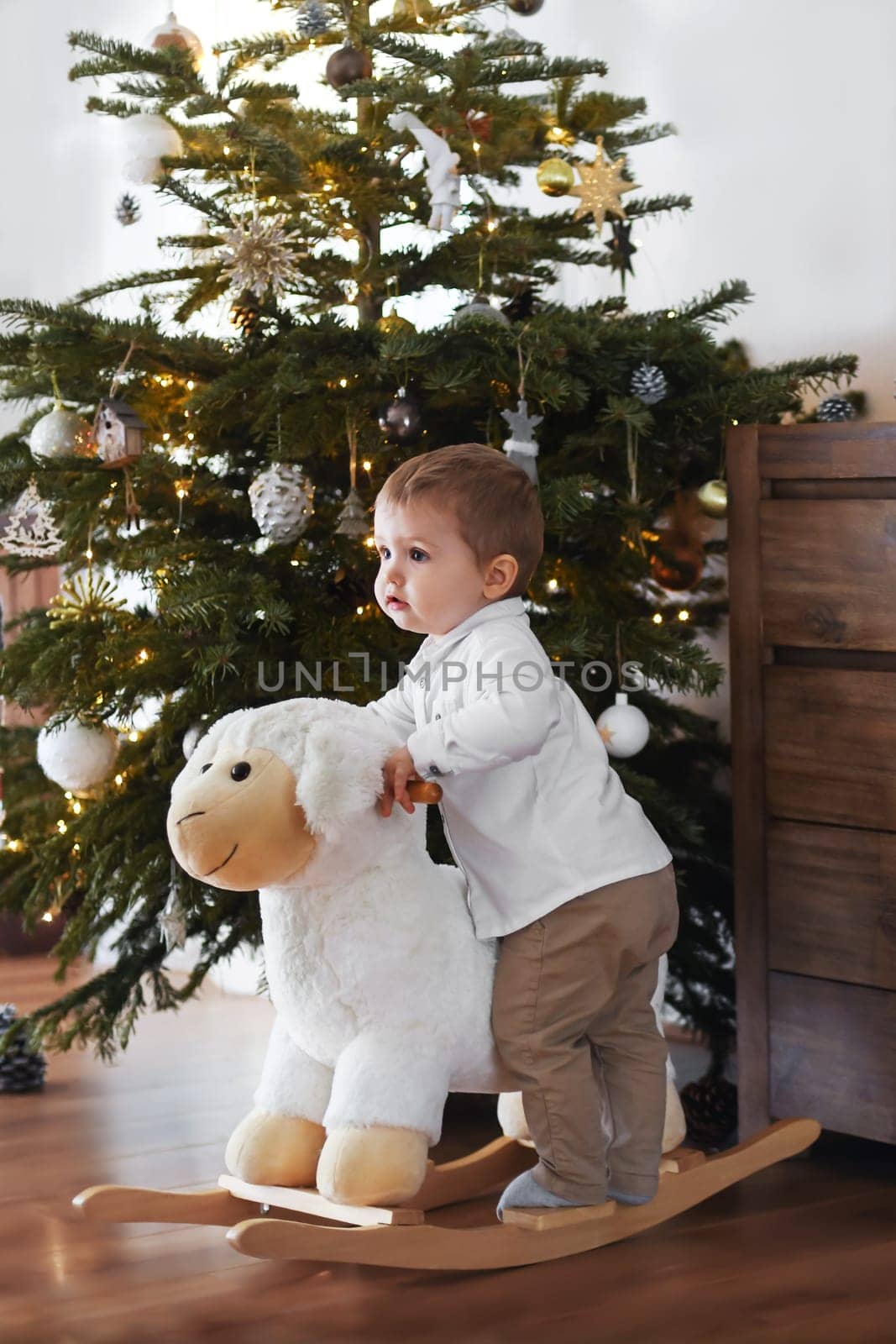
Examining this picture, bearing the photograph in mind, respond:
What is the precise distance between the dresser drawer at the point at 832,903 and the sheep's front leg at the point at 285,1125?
0.59 metres

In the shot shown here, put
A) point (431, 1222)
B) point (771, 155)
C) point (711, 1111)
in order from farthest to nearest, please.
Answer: point (771, 155) → point (711, 1111) → point (431, 1222)

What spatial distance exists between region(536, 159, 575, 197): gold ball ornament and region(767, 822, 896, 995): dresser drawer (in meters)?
0.82

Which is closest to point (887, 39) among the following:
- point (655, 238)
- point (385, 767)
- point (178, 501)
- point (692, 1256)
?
point (655, 238)

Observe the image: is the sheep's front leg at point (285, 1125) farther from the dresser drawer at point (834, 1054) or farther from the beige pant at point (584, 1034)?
the dresser drawer at point (834, 1054)

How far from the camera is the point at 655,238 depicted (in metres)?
2.34

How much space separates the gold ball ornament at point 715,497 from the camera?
5.85 feet

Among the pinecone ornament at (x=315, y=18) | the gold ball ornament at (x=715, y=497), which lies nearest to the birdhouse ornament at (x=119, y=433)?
the pinecone ornament at (x=315, y=18)

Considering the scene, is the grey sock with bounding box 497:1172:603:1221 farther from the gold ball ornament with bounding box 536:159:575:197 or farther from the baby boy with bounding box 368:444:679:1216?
the gold ball ornament with bounding box 536:159:575:197

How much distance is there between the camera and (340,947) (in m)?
1.32

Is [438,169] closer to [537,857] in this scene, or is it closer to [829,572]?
[829,572]

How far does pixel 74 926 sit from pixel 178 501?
0.52 meters

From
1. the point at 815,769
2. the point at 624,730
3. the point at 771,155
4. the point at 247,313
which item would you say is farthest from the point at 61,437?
the point at 771,155

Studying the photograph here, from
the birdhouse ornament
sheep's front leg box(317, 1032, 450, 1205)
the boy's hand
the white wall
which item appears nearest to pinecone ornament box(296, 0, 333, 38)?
the birdhouse ornament

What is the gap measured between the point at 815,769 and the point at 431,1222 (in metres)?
0.65
